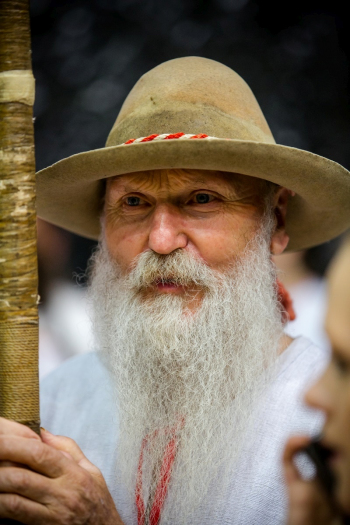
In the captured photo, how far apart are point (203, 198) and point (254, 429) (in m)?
0.95

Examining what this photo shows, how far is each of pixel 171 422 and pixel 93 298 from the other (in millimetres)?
747

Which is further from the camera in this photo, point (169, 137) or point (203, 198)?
point (203, 198)

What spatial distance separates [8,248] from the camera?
5.04ft

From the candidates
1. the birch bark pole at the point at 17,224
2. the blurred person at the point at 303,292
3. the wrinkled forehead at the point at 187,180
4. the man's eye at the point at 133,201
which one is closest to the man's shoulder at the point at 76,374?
the man's eye at the point at 133,201

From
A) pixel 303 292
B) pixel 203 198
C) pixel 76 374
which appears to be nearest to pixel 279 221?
pixel 203 198

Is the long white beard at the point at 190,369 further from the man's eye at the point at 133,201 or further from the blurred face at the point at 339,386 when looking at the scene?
the blurred face at the point at 339,386

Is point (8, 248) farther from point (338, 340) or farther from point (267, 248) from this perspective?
point (267, 248)

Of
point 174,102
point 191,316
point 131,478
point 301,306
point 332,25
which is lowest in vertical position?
point 131,478

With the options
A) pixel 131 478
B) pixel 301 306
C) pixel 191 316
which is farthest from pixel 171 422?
pixel 301 306

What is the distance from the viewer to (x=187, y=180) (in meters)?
2.31

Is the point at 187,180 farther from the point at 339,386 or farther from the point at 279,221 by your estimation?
the point at 339,386

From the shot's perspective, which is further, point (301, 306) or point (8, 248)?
point (301, 306)

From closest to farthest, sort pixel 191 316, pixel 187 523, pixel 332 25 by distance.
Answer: pixel 187 523, pixel 191 316, pixel 332 25

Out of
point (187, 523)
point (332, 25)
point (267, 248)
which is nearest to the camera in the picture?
point (187, 523)
